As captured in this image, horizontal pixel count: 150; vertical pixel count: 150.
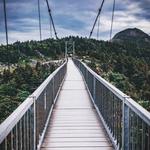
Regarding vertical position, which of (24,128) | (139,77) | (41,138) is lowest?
(139,77)

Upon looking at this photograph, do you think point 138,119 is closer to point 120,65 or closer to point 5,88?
point 5,88

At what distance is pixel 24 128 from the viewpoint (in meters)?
5.22

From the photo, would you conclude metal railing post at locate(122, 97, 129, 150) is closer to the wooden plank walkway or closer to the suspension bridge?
the suspension bridge

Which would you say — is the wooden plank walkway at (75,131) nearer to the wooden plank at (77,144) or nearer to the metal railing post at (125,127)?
the wooden plank at (77,144)

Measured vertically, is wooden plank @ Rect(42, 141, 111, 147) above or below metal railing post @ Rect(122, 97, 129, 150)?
below

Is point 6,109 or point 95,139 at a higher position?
point 95,139

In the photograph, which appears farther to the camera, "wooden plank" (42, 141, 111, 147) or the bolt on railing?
"wooden plank" (42, 141, 111, 147)

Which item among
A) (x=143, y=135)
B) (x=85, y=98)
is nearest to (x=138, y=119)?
(x=143, y=135)

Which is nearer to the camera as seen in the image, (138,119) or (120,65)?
(138,119)

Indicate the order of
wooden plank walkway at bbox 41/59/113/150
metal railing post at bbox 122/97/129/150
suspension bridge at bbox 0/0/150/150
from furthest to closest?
1. wooden plank walkway at bbox 41/59/113/150
2. metal railing post at bbox 122/97/129/150
3. suspension bridge at bbox 0/0/150/150

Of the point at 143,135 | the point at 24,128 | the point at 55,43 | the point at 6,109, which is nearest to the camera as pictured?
the point at 143,135

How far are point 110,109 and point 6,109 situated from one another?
Result: 2468 cm

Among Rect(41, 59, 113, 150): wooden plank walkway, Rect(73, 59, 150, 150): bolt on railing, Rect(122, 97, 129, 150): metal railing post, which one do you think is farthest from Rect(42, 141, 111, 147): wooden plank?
Rect(122, 97, 129, 150): metal railing post

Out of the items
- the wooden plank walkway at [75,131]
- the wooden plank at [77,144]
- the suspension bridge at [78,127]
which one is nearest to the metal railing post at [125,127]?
the suspension bridge at [78,127]
